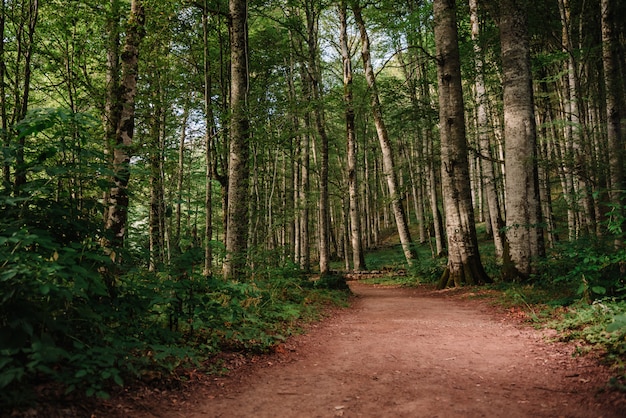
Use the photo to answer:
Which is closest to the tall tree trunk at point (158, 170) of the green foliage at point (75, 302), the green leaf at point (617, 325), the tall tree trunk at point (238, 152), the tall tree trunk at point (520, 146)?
the tall tree trunk at point (238, 152)

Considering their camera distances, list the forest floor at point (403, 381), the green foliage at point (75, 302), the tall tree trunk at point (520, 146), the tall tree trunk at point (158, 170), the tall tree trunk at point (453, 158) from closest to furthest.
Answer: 1. the green foliage at point (75, 302)
2. the forest floor at point (403, 381)
3. the tall tree trunk at point (158, 170)
4. the tall tree trunk at point (520, 146)
5. the tall tree trunk at point (453, 158)

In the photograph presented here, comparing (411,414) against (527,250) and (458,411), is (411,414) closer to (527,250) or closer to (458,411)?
(458,411)

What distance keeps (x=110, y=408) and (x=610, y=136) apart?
11.4 meters

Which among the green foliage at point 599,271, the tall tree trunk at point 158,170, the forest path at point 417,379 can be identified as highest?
the tall tree trunk at point 158,170

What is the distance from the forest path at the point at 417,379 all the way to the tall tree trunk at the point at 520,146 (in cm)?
381

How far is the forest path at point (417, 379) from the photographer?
9.62 ft

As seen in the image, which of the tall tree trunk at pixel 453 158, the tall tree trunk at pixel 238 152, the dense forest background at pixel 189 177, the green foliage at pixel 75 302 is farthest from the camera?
the tall tree trunk at pixel 453 158

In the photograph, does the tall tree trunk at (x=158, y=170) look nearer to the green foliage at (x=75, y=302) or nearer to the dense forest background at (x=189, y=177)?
the dense forest background at (x=189, y=177)

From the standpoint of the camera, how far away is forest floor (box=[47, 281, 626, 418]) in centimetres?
291

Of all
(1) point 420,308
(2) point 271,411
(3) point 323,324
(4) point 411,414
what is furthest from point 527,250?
(2) point 271,411

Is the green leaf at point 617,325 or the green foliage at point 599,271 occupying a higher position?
the green foliage at point 599,271

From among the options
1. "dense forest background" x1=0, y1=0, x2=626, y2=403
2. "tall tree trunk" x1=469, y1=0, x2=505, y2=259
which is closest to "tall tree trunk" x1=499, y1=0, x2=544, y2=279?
"dense forest background" x1=0, y1=0, x2=626, y2=403

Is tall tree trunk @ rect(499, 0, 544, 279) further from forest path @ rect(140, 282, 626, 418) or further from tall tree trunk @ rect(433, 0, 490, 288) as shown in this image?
forest path @ rect(140, 282, 626, 418)

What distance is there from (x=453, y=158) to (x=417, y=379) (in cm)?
851
